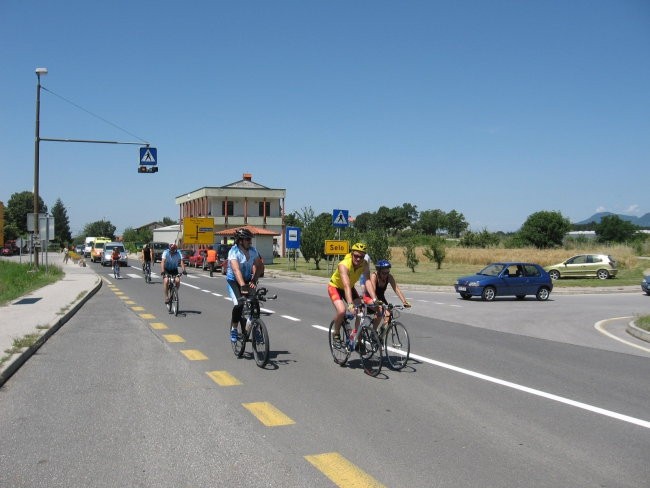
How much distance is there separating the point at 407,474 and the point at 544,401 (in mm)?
2954

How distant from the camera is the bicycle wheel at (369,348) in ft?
26.7

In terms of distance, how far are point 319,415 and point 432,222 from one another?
14698 cm

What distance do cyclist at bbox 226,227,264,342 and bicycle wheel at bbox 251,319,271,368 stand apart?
452 mm

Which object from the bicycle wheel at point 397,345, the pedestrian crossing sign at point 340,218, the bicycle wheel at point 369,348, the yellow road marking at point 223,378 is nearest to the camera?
the yellow road marking at point 223,378

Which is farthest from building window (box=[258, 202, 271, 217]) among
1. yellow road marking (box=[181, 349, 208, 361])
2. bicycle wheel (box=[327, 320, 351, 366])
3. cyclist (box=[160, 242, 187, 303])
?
bicycle wheel (box=[327, 320, 351, 366])

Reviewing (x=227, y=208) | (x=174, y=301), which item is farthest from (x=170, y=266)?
(x=227, y=208)

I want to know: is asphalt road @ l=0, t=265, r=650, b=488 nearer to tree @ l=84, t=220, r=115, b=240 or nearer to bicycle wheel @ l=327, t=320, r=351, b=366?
bicycle wheel @ l=327, t=320, r=351, b=366

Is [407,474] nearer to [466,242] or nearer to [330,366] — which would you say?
[330,366]

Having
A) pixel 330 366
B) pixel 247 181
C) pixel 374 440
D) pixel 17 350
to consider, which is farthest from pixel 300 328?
pixel 247 181

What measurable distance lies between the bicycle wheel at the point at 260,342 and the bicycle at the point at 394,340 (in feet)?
5.06

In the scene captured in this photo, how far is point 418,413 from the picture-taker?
6.24 m

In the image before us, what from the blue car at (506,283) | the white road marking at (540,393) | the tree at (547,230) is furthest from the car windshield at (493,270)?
the tree at (547,230)

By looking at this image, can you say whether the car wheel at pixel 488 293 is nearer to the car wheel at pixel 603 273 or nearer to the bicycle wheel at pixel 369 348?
the bicycle wheel at pixel 369 348

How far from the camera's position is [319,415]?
6105 millimetres
